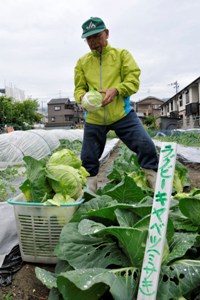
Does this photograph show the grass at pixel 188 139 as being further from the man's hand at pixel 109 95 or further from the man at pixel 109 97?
the man's hand at pixel 109 95

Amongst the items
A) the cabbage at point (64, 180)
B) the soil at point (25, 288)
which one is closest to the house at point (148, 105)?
the cabbage at point (64, 180)

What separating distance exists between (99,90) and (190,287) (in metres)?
2.15

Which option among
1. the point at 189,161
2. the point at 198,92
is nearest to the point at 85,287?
the point at 189,161

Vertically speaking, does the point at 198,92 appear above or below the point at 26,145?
above

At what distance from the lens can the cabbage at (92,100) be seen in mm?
2803

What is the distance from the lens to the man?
2.88 metres

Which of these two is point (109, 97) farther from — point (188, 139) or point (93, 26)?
point (188, 139)

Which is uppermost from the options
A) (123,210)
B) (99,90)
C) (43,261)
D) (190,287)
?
(99,90)

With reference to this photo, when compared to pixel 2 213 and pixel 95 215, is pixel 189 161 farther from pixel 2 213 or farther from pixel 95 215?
pixel 95 215

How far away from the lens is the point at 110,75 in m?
2.96

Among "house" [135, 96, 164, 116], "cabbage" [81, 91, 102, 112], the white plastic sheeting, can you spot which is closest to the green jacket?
"cabbage" [81, 91, 102, 112]

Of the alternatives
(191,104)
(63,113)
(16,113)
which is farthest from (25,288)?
(63,113)

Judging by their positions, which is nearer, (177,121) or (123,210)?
(123,210)

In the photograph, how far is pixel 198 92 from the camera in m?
28.9
